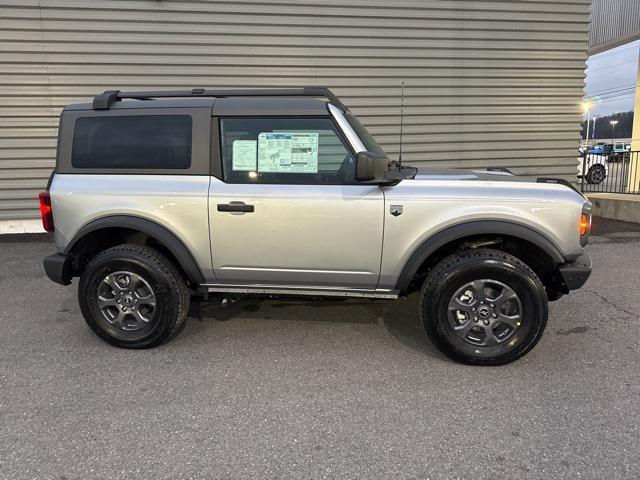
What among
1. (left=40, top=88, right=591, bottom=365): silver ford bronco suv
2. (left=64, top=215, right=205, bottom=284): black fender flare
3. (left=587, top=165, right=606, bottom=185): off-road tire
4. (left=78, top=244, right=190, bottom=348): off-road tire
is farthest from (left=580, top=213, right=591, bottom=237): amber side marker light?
(left=587, top=165, right=606, bottom=185): off-road tire

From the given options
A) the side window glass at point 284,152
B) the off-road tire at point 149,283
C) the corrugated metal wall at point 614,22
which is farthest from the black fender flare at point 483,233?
the corrugated metal wall at point 614,22

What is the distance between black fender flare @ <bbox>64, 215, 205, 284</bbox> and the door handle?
0.44 meters

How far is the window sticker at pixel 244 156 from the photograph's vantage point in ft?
11.4

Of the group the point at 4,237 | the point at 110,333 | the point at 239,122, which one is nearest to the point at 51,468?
the point at 110,333

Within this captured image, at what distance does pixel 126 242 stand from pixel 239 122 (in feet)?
4.55

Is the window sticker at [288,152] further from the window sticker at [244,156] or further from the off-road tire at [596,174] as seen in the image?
the off-road tire at [596,174]

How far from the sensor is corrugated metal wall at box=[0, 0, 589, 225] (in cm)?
754

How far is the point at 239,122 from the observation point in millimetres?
3506

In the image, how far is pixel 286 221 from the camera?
11.1 ft

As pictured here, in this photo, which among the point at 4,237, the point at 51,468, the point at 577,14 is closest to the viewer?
the point at 51,468

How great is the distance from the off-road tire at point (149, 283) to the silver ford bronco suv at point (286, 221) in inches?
0.4

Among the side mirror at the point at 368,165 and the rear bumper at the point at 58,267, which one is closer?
the side mirror at the point at 368,165

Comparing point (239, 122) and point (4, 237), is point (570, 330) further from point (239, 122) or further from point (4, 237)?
point (4, 237)

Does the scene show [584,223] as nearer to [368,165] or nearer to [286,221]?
[368,165]
